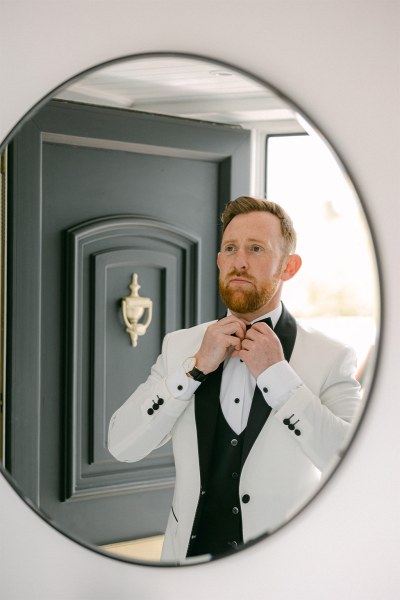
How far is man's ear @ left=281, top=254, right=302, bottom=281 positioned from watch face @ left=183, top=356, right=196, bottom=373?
22 cm

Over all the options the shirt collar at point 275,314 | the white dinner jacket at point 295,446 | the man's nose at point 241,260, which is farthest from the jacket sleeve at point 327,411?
the man's nose at point 241,260

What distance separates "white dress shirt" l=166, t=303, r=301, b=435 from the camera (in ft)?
3.87

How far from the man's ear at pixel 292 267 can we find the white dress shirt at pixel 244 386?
5 centimetres

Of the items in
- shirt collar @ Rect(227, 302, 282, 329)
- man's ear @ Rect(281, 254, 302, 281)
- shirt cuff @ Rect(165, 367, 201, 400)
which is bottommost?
shirt cuff @ Rect(165, 367, 201, 400)

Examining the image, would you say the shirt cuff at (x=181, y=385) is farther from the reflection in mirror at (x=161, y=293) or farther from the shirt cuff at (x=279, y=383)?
the shirt cuff at (x=279, y=383)

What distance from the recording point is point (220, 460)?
1.20m

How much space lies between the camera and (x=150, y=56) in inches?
50.6

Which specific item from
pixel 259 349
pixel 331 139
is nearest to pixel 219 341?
pixel 259 349

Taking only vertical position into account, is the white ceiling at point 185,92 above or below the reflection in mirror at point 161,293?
above

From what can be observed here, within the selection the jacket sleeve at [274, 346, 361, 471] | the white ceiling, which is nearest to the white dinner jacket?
the jacket sleeve at [274, 346, 361, 471]

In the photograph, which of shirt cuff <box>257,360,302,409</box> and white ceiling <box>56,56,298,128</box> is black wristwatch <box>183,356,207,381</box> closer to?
shirt cuff <box>257,360,302,409</box>

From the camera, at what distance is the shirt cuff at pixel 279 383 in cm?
118

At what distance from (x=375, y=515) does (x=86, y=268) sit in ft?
2.24

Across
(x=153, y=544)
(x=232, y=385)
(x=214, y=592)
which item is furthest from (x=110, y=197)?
(x=214, y=592)
